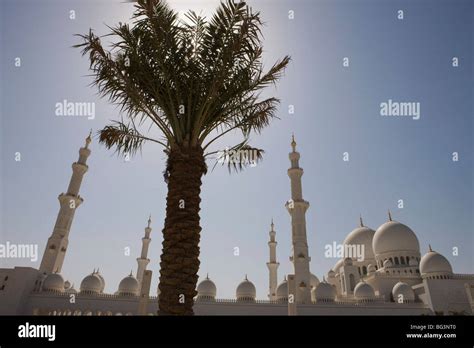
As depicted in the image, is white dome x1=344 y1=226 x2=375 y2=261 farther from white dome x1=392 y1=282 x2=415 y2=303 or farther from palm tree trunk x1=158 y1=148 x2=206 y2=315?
palm tree trunk x1=158 y1=148 x2=206 y2=315

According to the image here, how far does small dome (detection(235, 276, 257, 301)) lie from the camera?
31.3 meters

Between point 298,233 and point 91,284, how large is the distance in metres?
19.7

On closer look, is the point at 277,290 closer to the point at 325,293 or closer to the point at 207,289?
the point at 325,293

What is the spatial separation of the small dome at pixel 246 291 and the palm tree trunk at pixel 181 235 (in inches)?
1053

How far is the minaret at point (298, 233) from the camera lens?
29.0 meters

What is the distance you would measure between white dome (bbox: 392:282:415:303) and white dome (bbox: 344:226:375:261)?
31.7 feet

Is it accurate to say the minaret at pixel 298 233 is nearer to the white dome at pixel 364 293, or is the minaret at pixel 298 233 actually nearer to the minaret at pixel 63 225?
the white dome at pixel 364 293

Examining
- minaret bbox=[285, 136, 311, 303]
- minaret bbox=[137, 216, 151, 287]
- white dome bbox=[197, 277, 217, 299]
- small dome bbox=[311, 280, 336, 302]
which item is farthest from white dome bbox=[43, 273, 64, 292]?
small dome bbox=[311, 280, 336, 302]

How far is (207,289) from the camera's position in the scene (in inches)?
1219

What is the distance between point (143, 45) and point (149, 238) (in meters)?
34.6

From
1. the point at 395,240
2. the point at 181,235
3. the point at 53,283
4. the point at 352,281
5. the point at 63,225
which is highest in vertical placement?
the point at 63,225

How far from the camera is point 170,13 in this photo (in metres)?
7.40

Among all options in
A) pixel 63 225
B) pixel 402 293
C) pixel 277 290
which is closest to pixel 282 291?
pixel 277 290
